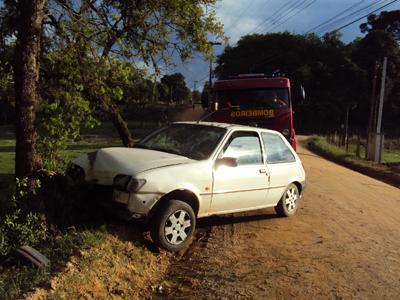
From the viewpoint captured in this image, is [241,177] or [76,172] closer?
[76,172]

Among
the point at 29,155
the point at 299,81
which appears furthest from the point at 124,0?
the point at 299,81

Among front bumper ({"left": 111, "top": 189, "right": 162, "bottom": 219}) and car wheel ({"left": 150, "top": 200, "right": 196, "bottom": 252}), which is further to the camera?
car wheel ({"left": 150, "top": 200, "right": 196, "bottom": 252})

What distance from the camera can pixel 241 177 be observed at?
7.36 m

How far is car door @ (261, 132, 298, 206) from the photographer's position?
812 cm

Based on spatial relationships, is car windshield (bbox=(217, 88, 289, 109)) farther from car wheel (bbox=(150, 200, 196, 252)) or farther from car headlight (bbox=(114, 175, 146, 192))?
car headlight (bbox=(114, 175, 146, 192))

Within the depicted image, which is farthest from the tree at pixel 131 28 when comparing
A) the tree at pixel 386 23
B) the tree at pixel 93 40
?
the tree at pixel 386 23

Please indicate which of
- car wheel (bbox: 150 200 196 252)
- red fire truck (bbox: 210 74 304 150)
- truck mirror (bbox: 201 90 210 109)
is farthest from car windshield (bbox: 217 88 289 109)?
car wheel (bbox: 150 200 196 252)

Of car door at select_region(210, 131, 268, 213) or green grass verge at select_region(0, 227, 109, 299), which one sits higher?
car door at select_region(210, 131, 268, 213)

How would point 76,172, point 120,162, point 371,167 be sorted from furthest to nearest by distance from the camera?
point 371,167 < point 76,172 < point 120,162

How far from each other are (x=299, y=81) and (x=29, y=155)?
190ft

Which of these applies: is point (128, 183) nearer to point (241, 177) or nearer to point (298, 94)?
point (241, 177)

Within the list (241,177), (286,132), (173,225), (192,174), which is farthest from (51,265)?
(286,132)

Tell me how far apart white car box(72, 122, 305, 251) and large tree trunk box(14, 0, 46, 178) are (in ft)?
2.52

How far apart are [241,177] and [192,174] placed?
3.48 feet
